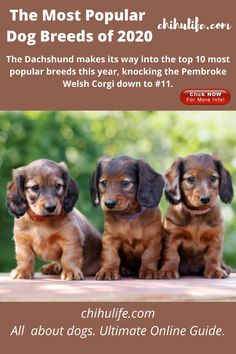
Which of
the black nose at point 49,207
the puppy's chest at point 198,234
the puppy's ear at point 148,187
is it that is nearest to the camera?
the black nose at point 49,207

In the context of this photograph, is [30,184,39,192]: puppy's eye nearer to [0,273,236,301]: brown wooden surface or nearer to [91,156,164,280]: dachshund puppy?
[91,156,164,280]: dachshund puppy

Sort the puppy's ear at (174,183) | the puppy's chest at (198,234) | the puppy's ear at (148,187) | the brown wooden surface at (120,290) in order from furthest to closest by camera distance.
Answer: the puppy's chest at (198,234)
the puppy's ear at (174,183)
the puppy's ear at (148,187)
the brown wooden surface at (120,290)

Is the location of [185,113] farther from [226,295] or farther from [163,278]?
[226,295]

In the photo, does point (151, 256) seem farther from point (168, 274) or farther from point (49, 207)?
point (49, 207)

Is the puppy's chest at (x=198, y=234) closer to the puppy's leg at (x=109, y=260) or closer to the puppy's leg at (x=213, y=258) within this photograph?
the puppy's leg at (x=213, y=258)

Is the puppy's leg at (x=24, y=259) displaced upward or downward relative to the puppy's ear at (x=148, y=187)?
downward

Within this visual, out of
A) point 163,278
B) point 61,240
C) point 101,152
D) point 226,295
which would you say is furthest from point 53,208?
point 101,152

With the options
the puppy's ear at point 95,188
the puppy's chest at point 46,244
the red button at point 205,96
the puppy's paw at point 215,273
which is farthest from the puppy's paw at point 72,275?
the red button at point 205,96
